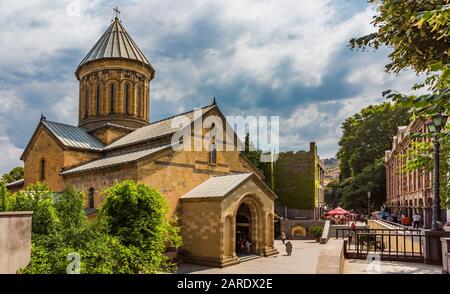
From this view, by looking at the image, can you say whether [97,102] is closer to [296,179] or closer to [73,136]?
[73,136]

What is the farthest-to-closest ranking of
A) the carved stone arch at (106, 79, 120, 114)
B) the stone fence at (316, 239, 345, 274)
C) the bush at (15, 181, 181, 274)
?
1. the carved stone arch at (106, 79, 120, 114)
2. the bush at (15, 181, 181, 274)
3. the stone fence at (316, 239, 345, 274)

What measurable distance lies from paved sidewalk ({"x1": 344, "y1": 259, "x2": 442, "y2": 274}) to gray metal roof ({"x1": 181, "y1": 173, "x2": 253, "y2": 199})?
9139mm

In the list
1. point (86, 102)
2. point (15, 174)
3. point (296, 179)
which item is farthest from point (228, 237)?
point (15, 174)

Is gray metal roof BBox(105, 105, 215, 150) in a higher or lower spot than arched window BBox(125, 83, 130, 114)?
lower

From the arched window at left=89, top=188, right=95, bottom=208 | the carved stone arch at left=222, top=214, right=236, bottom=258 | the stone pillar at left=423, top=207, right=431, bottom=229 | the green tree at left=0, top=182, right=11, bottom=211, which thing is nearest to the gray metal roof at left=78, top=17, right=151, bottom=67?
the arched window at left=89, top=188, right=95, bottom=208

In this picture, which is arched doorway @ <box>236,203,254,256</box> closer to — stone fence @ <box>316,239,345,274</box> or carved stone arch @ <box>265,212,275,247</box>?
carved stone arch @ <box>265,212,275,247</box>

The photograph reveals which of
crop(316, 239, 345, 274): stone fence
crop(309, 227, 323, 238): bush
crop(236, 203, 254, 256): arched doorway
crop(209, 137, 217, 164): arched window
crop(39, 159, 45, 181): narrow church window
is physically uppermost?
crop(209, 137, 217, 164): arched window

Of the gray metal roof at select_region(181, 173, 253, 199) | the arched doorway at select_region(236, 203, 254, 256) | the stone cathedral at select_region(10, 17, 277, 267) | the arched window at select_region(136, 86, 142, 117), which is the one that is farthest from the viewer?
the arched window at select_region(136, 86, 142, 117)

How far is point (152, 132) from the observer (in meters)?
23.7

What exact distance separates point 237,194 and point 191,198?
2549mm

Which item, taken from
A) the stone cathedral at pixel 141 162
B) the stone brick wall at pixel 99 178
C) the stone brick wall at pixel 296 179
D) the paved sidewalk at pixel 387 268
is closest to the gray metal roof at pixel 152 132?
the stone cathedral at pixel 141 162

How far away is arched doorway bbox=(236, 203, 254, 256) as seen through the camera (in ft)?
70.3

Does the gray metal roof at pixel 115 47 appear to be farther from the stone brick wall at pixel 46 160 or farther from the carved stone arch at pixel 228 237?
the carved stone arch at pixel 228 237

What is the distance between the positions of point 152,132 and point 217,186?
21.4 ft
